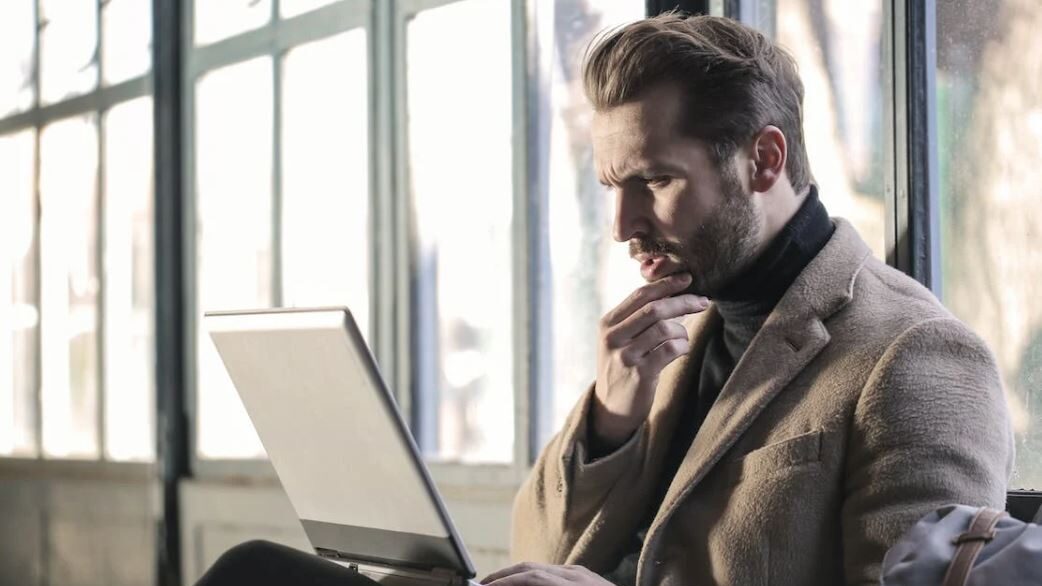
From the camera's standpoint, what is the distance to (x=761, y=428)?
203 centimetres

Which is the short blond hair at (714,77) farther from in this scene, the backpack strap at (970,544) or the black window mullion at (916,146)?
the backpack strap at (970,544)

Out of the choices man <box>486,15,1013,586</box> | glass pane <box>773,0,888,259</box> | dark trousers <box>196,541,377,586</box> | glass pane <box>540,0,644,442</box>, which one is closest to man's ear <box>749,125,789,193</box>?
man <box>486,15,1013,586</box>

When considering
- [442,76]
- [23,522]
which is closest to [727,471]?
[442,76]

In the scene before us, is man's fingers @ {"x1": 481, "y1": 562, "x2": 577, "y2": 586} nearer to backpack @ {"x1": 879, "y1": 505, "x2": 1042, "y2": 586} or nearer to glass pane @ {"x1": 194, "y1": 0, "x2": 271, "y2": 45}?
backpack @ {"x1": 879, "y1": 505, "x2": 1042, "y2": 586}

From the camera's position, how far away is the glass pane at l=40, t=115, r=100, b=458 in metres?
5.69

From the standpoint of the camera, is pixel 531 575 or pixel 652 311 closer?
pixel 531 575

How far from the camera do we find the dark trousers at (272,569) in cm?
190

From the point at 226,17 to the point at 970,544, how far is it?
391 cm

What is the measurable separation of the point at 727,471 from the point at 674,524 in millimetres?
116

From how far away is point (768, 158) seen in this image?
7.19 ft

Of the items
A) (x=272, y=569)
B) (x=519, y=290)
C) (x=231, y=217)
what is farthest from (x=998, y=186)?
(x=231, y=217)

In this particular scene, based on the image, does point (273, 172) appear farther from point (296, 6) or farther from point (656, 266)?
point (656, 266)

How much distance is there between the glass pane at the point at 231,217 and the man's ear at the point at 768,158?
2.71 meters

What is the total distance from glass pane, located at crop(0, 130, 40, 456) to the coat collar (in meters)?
4.73
